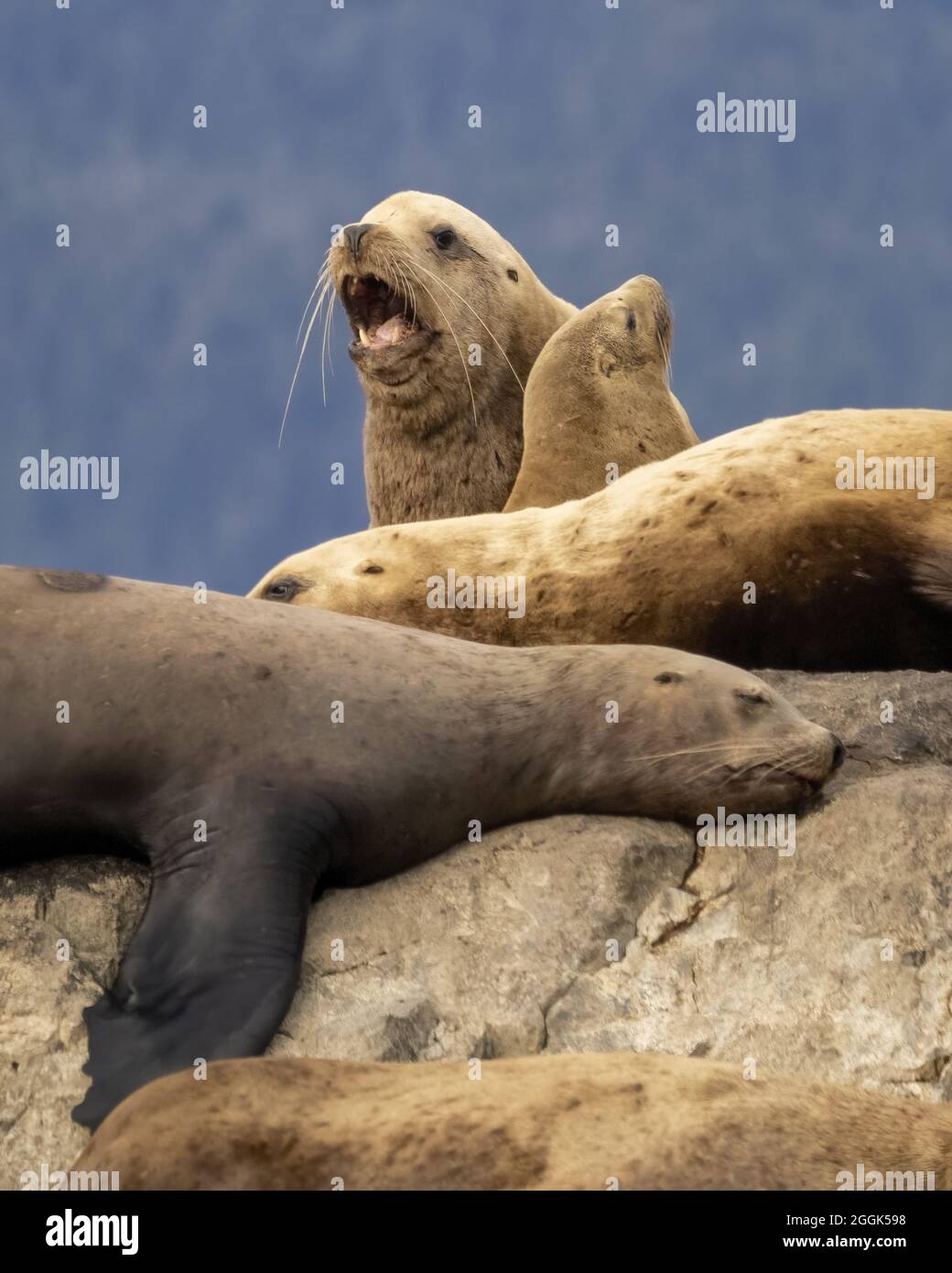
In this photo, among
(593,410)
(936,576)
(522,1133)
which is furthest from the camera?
(593,410)

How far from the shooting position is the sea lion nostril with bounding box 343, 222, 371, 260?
8.69m

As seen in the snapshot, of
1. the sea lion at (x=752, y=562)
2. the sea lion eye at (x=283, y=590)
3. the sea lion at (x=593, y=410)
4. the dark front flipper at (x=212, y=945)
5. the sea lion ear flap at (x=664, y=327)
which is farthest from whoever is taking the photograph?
the sea lion ear flap at (x=664, y=327)

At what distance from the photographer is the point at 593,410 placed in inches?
308

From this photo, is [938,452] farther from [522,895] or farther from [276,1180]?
[276,1180]

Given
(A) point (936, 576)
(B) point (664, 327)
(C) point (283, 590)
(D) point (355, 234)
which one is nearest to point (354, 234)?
(D) point (355, 234)

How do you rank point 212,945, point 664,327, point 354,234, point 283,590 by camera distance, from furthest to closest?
point 354,234 < point 664,327 < point 283,590 < point 212,945

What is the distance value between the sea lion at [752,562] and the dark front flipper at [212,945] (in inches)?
74.1

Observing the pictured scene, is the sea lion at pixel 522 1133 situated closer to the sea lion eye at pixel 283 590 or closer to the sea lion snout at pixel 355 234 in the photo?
the sea lion eye at pixel 283 590

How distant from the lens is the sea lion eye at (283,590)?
628cm

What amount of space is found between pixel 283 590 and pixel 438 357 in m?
3.06

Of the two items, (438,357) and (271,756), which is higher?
(438,357)

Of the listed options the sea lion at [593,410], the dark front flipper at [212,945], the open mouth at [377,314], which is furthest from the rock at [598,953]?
the open mouth at [377,314]

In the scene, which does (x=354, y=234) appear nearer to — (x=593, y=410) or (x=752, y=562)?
(x=593, y=410)

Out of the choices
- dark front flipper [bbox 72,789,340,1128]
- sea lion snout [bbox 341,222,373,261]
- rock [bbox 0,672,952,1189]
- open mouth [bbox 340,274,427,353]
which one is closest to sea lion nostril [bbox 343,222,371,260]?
sea lion snout [bbox 341,222,373,261]
